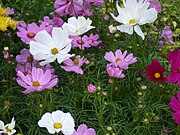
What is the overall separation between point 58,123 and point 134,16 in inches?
21.0

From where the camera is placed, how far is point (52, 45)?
170 centimetres

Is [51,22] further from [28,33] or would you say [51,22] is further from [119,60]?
[119,60]

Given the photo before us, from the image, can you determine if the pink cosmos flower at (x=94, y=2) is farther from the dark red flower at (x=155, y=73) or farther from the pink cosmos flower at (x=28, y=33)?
the dark red flower at (x=155, y=73)

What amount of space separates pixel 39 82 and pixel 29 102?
236 millimetres

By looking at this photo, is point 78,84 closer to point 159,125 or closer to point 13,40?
point 159,125

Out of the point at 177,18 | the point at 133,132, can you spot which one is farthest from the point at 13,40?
the point at 177,18

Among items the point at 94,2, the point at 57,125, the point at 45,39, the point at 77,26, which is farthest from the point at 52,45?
the point at 94,2

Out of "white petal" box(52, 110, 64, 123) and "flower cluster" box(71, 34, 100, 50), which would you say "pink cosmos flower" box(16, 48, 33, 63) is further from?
"white petal" box(52, 110, 64, 123)

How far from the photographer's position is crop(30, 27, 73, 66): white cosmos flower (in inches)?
64.2

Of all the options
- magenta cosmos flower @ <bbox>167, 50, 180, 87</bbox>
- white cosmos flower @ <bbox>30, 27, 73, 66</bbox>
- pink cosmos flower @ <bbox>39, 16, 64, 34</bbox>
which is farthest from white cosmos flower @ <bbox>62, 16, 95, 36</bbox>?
magenta cosmos flower @ <bbox>167, 50, 180, 87</bbox>

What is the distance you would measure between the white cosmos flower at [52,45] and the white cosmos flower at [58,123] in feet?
0.73

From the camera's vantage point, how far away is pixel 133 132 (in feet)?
5.61

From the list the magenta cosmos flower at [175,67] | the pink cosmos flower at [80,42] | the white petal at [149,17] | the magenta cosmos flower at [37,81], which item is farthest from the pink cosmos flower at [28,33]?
the magenta cosmos flower at [175,67]

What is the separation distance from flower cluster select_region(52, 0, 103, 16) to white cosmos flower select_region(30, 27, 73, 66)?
1.08 feet
